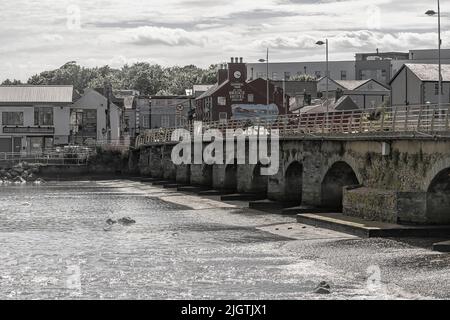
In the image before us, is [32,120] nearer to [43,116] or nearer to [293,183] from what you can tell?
[43,116]

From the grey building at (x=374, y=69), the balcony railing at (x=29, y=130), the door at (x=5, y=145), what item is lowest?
the door at (x=5, y=145)

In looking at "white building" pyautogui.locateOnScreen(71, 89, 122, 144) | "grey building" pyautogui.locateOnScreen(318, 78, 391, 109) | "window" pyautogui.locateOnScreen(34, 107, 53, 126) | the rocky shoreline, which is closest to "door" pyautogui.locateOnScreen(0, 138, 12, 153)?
"window" pyautogui.locateOnScreen(34, 107, 53, 126)

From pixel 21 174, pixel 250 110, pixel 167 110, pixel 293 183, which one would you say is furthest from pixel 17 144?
pixel 293 183

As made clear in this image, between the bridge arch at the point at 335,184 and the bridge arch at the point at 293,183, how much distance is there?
6.76 metres

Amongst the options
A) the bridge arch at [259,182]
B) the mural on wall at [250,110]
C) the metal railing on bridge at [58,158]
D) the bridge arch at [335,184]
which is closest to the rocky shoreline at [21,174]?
the metal railing on bridge at [58,158]

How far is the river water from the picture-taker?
28.0 meters

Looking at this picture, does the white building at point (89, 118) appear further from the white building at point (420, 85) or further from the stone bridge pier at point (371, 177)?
the stone bridge pier at point (371, 177)

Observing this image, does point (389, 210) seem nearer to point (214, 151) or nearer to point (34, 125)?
point (214, 151)

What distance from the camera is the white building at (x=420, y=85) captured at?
90875 millimetres

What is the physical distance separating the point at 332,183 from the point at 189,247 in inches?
629

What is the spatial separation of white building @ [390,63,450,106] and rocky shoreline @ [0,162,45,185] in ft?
139

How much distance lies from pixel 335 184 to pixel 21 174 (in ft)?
200
